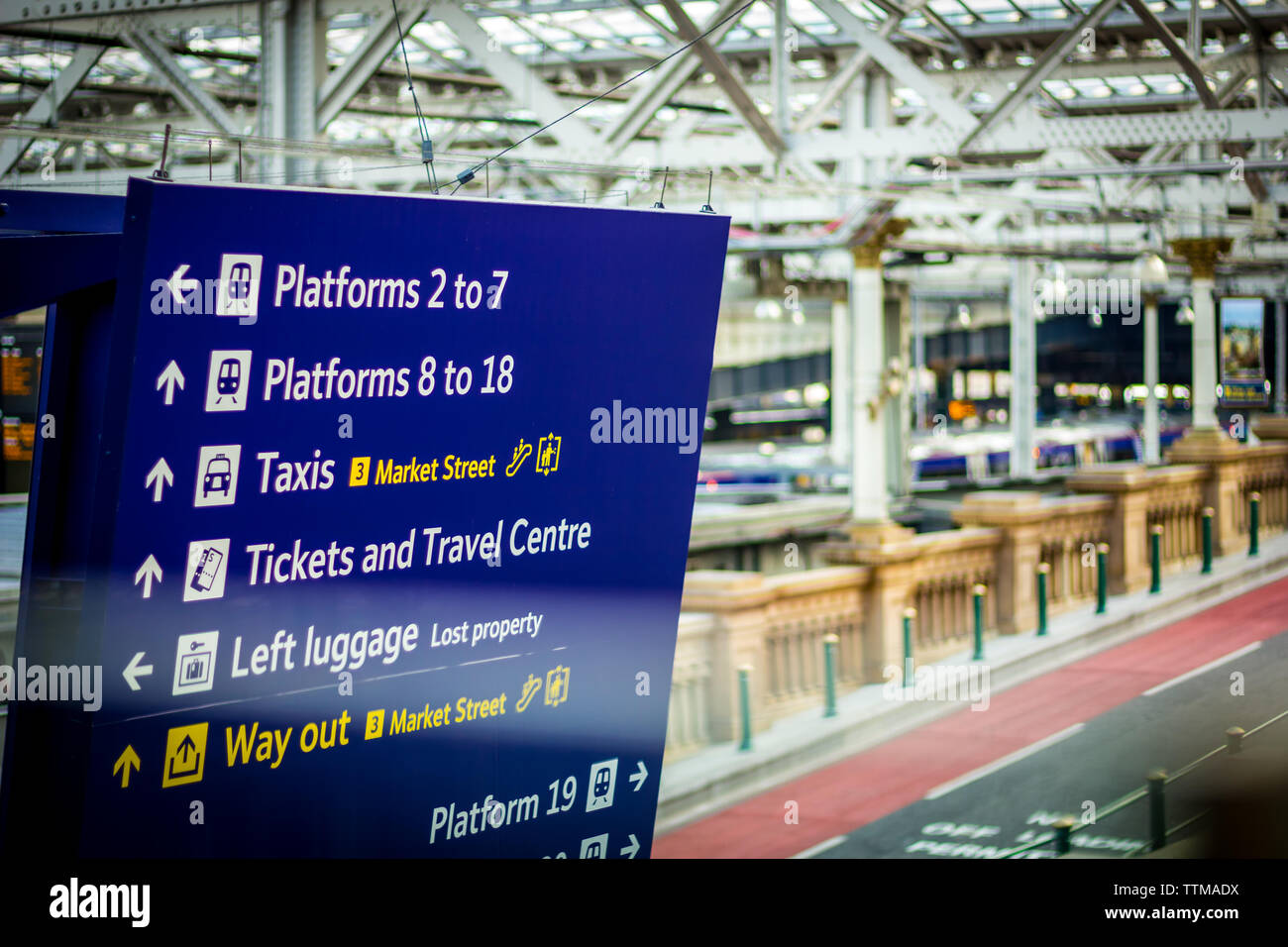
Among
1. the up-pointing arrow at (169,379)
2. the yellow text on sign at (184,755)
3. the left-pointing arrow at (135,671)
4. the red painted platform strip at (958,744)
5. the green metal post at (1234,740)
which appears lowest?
the red painted platform strip at (958,744)

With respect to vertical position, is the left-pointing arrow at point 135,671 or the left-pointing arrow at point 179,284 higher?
the left-pointing arrow at point 179,284

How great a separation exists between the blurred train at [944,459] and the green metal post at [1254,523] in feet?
32.1

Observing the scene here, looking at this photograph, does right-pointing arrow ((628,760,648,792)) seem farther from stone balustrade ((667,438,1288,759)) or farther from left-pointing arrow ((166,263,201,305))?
stone balustrade ((667,438,1288,759))

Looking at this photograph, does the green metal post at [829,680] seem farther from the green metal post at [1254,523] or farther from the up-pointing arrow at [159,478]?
the up-pointing arrow at [159,478]

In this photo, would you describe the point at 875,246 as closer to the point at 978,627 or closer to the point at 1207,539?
the point at 978,627

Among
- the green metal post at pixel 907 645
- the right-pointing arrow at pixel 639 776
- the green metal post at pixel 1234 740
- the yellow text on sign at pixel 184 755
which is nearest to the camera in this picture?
the yellow text on sign at pixel 184 755

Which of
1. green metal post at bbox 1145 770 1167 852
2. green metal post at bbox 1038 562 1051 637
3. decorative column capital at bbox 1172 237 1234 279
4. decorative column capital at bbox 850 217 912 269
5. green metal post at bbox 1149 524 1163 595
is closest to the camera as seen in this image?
green metal post at bbox 1145 770 1167 852

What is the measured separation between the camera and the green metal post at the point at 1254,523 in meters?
12.3

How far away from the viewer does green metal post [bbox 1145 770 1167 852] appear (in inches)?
211

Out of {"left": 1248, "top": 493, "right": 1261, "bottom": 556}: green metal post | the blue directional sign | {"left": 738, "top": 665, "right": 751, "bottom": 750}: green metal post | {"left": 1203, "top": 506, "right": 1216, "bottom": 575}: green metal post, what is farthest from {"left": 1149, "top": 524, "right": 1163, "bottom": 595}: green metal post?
the blue directional sign

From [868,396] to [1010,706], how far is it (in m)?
3.10

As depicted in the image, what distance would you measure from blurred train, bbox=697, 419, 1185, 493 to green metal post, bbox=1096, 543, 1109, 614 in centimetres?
1008

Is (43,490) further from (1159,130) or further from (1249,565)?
(1249,565)

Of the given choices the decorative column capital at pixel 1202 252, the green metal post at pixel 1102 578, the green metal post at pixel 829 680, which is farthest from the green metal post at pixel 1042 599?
the decorative column capital at pixel 1202 252
